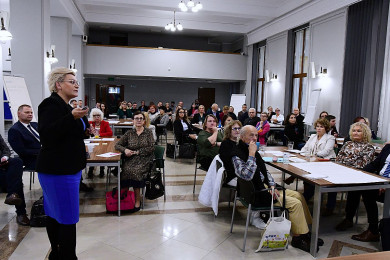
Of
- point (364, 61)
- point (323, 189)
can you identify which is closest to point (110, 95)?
point (364, 61)

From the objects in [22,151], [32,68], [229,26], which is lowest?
[22,151]

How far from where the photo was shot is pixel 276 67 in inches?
473

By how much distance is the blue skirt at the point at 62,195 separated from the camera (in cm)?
199

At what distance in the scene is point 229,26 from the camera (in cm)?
1345

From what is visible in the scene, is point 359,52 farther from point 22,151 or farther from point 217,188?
point 22,151

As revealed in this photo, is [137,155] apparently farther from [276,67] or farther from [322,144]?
[276,67]

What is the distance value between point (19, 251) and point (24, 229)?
54 cm

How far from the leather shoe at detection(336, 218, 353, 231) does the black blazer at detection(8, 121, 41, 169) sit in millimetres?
3968

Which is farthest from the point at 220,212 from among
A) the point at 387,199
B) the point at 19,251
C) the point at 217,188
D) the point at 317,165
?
the point at 19,251

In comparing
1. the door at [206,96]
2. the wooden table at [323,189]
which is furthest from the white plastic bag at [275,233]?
the door at [206,96]

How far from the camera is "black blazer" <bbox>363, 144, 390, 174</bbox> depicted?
3605 millimetres

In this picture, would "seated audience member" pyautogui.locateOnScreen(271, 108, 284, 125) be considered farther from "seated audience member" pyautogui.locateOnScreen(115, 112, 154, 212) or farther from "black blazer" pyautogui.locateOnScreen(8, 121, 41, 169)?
"black blazer" pyautogui.locateOnScreen(8, 121, 41, 169)

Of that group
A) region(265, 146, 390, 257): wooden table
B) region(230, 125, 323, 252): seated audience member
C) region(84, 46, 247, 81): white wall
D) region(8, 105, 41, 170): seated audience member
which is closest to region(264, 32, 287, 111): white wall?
region(84, 46, 247, 81): white wall

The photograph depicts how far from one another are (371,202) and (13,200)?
13.1ft
